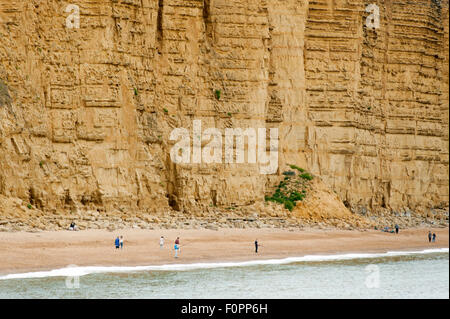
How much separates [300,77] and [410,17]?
12.0 m

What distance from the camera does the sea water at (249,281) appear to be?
2342 cm

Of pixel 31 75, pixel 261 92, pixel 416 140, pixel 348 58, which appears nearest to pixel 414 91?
pixel 416 140

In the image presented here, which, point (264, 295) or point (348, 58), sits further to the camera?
point (348, 58)

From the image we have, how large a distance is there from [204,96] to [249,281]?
1362 centimetres

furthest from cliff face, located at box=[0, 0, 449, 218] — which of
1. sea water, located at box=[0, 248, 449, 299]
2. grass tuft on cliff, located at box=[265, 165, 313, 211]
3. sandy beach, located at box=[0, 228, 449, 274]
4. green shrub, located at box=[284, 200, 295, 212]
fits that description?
sea water, located at box=[0, 248, 449, 299]

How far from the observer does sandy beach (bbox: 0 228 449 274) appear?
26.2 m

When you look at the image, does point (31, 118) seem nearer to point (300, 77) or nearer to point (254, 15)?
point (254, 15)

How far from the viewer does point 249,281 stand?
26.7 meters

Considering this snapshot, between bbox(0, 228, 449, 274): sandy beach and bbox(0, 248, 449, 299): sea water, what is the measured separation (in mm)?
683

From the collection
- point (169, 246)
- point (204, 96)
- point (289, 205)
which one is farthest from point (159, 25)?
point (169, 246)

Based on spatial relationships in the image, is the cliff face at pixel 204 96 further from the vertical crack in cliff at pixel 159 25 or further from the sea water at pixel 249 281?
the sea water at pixel 249 281

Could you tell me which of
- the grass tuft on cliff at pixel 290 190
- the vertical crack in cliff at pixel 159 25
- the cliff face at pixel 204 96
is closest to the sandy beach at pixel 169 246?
the grass tuft on cliff at pixel 290 190

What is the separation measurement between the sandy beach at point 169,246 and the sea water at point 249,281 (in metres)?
0.68

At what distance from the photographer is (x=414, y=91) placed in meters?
51.8
